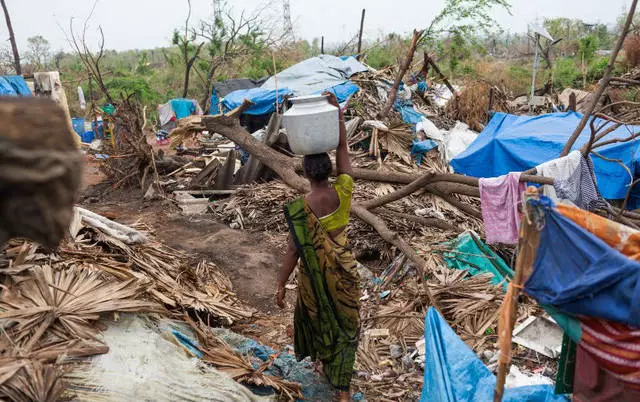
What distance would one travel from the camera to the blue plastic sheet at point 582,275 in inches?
68.0

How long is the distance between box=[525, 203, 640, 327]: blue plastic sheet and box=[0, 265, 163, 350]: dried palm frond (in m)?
2.15

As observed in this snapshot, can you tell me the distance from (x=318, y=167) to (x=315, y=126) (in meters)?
0.40

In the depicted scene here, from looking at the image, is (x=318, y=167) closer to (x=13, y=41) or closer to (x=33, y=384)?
(x=33, y=384)

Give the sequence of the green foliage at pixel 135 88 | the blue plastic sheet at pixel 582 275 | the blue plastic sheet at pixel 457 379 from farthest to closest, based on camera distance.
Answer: the green foliage at pixel 135 88 → the blue plastic sheet at pixel 457 379 → the blue plastic sheet at pixel 582 275

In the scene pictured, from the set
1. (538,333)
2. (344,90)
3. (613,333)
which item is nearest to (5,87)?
(344,90)

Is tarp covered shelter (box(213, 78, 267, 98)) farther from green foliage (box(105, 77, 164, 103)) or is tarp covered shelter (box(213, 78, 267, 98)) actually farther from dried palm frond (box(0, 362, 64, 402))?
dried palm frond (box(0, 362, 64, 402))

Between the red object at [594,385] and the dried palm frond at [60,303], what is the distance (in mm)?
2301

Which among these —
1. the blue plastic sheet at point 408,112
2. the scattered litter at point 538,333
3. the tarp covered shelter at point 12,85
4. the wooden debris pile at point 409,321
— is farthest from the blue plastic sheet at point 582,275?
the tarp covered shelter at point 12,85

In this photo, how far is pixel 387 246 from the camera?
5.77 m

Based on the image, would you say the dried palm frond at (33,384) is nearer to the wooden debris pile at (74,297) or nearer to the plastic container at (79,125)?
the wooden debris pile at (74,297)

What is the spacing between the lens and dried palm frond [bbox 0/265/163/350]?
234 centimetres

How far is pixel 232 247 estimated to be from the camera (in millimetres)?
6137

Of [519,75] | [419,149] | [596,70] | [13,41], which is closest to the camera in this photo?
[419,149]

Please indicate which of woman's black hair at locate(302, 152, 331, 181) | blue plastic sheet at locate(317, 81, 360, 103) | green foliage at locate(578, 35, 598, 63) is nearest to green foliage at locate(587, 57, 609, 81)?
green foliage at locate(578, 35, 598, 63)
